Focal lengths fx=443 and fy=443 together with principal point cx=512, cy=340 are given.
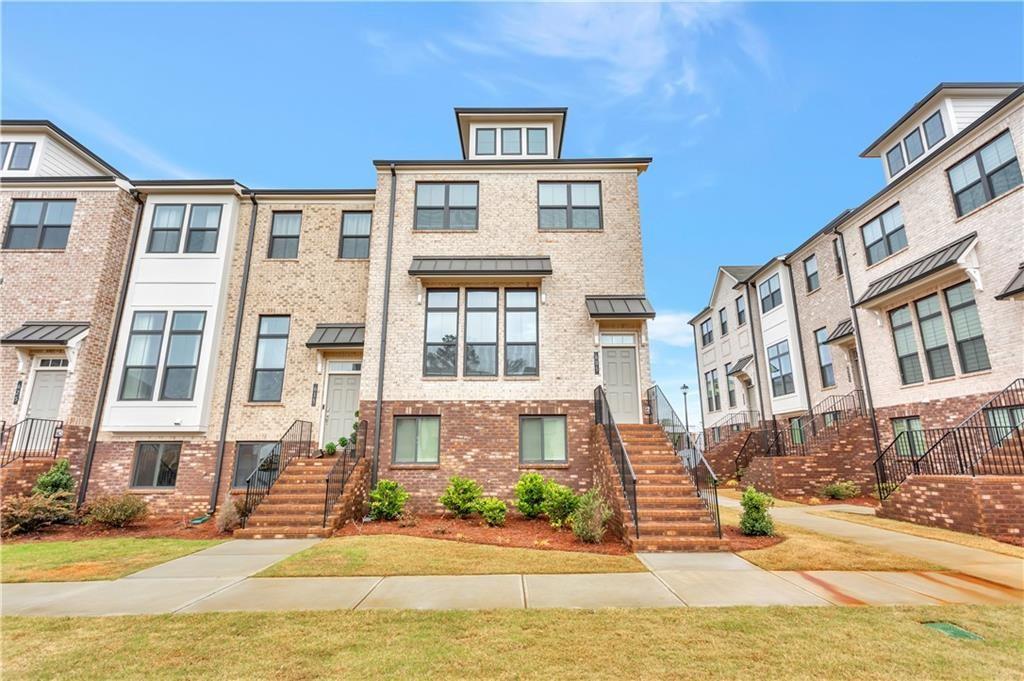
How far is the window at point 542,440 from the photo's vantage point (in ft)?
39.6

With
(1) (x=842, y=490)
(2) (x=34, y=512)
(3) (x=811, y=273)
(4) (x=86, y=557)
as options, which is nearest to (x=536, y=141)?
(3) (x=811, y=273)

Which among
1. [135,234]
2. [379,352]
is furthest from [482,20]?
[135,234]

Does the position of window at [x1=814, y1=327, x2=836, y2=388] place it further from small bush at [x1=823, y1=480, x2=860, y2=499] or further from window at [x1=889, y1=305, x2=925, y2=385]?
small bush at [x1=823, y1=480, x2=860, y2=499]

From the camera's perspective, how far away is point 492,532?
965cm

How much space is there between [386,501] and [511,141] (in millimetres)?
12999

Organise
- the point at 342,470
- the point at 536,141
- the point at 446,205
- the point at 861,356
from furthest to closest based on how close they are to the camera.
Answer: the point at 536,141, the point at 861,356, the point at 446,205, the point at 342,470

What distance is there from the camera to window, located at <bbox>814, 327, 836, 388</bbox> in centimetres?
1884

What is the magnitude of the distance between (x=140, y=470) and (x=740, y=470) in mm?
22514

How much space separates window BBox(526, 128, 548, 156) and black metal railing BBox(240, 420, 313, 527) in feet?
39.7

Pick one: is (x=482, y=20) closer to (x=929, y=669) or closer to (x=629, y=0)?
(x=629, y=0)

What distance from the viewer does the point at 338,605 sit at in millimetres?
5160

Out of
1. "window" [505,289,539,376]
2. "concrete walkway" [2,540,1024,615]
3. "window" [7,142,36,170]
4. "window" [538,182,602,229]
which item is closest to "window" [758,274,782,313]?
"window" [538,182,602,229]

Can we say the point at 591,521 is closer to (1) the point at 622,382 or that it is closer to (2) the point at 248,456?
(1) the point at 622,382

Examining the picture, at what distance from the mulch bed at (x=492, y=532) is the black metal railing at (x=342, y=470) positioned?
2.15 feet
